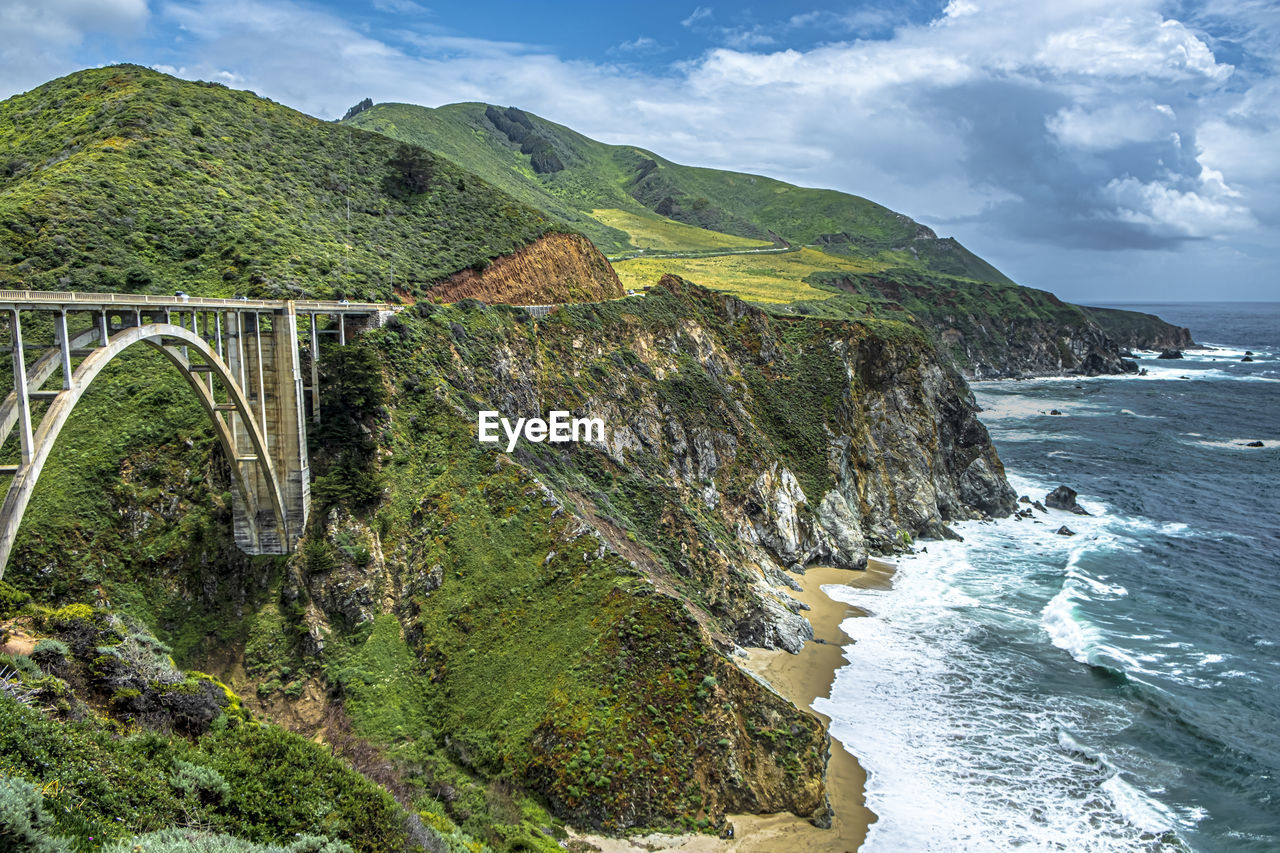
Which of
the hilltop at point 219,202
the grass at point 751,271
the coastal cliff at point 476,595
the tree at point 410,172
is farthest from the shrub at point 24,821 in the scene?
the grass at point 751,271

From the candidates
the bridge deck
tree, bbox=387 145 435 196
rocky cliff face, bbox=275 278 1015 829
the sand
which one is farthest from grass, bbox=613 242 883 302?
the bridge deck

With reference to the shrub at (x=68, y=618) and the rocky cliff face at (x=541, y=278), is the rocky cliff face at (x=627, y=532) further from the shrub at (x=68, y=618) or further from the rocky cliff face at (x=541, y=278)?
the shrub at (x=68, y=618)

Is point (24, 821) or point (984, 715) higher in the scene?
point (24, 821)

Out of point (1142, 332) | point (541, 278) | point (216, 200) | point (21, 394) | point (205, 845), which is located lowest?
point (205, 845)

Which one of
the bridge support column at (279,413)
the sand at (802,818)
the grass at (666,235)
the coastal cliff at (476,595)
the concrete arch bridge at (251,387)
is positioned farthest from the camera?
the grass at (666,235)

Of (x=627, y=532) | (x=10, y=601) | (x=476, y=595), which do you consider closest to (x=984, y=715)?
(x=627, y=532)

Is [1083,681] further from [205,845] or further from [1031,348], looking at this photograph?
[1031,348]
